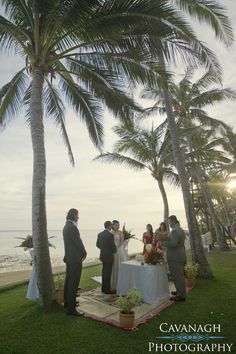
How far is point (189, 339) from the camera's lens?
475cm

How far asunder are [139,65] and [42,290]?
6.33m

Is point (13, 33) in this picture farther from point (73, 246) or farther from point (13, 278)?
point (13, 278)

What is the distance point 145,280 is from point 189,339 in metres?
2.42

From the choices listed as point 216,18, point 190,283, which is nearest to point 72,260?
point 190,283

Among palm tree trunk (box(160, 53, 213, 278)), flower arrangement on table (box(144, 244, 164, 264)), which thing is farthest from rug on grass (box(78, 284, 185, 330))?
palm tree trunk (box(160, 53, 213, 278))

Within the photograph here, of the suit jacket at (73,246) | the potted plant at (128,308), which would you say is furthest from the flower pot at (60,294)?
the potted plant at (128,308)

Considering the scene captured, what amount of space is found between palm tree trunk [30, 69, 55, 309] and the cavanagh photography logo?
8.64 feet

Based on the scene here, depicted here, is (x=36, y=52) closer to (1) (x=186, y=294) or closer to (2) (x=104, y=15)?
(2) (x=104, y=15)

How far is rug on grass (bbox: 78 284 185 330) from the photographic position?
5.72m

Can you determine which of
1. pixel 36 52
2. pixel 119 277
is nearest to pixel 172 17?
pixel 36 52

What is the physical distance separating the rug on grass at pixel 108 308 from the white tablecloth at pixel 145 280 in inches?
7.6

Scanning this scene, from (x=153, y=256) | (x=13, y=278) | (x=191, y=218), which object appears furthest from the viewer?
(x=13, y=278)

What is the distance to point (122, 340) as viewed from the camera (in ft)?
15.4

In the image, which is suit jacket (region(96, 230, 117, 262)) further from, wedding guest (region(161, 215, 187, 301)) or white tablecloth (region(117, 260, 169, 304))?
wedding guest (region(161, 215, 187, 301))
